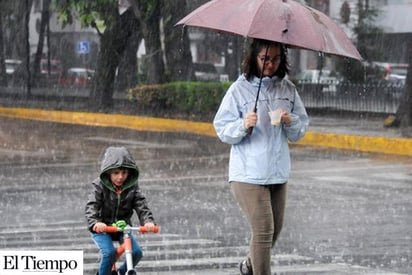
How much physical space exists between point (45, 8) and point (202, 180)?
27333mm

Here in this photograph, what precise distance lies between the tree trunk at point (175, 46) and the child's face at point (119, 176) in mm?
23394

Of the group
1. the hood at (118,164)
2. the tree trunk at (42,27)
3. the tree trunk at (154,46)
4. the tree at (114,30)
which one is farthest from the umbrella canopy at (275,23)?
the tree trunk at (42,27)

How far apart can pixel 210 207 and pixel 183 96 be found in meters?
15.7

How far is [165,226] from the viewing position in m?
11.9

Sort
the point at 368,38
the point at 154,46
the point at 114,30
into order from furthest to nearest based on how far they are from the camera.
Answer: the point at 368,38, the point at 114,30, the point at 154,46

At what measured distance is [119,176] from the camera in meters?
6.56

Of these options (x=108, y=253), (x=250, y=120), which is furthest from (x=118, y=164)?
(x=250, y=120)

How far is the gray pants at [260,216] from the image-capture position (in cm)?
725

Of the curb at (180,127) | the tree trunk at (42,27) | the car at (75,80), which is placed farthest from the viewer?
the car at (75,80)

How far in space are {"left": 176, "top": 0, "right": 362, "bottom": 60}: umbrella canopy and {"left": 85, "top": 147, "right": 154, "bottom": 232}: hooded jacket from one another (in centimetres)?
112

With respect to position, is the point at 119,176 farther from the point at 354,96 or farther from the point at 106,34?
the point at 106,34

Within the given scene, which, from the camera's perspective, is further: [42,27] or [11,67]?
[11,67]

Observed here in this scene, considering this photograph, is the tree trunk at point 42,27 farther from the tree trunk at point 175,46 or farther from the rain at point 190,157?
the tree trunk at point 175,46

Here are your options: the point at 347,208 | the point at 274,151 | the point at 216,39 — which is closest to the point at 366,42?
the point at 216,39
